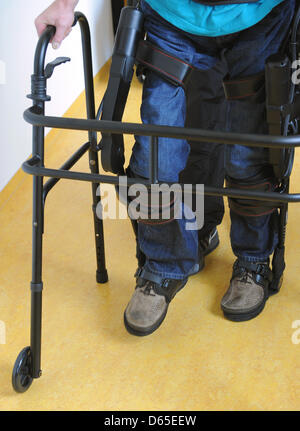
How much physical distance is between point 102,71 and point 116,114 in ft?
7.24

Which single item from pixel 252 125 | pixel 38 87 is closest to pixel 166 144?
pixel 252 125

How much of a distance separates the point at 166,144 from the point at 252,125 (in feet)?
0.71

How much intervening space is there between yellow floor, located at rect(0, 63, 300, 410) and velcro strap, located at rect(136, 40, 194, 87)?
679 millimetres

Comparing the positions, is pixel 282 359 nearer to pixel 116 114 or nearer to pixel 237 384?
pixel 237 384

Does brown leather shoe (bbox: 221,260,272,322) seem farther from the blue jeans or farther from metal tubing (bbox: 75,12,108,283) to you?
metal tubing (bbox: 75,12,108,283)

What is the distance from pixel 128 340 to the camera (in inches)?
58.1

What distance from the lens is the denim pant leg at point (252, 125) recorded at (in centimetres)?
124

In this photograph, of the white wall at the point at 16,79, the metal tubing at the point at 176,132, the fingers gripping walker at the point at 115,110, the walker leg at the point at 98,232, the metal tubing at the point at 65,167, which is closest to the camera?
the metal tubing at the point at 176,132

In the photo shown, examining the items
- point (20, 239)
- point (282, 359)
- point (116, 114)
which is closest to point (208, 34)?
point (116, 114)

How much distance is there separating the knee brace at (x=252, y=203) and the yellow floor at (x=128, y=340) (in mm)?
297

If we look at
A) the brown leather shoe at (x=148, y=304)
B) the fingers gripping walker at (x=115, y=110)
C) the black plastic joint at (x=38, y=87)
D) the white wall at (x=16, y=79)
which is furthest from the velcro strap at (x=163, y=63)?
the white wall at (x=16, y=79)

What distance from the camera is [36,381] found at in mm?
1352

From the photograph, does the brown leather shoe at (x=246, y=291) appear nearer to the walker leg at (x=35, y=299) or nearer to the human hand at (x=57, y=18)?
the walker leg at (x=35, y=299)

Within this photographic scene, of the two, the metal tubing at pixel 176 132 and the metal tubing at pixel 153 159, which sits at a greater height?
the metal tubing at pixel 176 132
